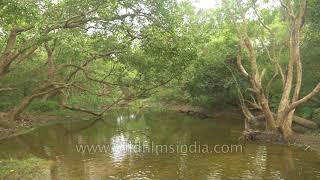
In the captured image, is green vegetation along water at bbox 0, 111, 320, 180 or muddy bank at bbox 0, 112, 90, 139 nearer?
green vegetation along water at bbox 0, 111, 320, 180

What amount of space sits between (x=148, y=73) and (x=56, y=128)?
35.4ft

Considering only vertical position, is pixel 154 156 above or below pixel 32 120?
below

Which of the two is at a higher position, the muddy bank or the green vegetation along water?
the muddy bank

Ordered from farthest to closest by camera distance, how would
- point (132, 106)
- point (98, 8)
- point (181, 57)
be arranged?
point (132, 106) < point (181, 57) < point (98, 8)

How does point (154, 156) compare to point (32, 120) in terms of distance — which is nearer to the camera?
point (154, 156)

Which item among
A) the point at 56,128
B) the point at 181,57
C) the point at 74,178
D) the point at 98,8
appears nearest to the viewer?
the point at 74,178

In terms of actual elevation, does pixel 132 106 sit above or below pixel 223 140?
above

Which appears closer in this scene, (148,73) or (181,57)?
(181,57)

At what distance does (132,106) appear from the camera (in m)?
70.4

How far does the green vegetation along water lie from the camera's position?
61.5 feet

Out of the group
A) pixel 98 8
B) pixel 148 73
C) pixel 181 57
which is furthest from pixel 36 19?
pixel 148 73

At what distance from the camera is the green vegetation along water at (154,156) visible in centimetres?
1875

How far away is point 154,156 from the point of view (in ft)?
75.6

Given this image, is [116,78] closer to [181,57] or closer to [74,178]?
[181,57]
